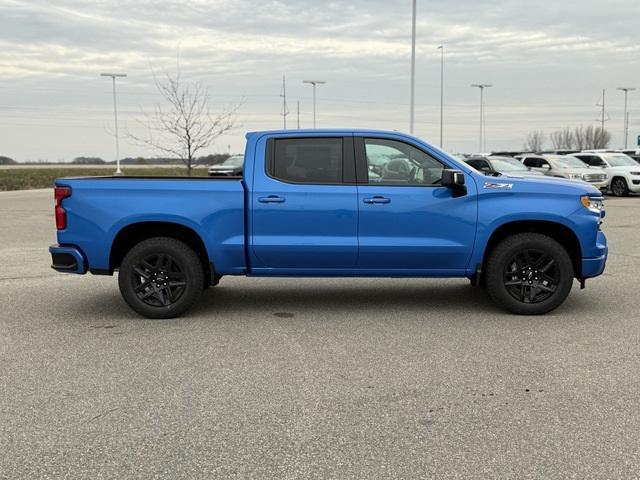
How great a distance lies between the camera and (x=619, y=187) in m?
25.5

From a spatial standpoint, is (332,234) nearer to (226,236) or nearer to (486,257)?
(226,236)

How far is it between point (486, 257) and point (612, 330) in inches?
52.5

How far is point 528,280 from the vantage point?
630cm

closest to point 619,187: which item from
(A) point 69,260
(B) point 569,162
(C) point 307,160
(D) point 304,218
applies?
(B) point 569,162

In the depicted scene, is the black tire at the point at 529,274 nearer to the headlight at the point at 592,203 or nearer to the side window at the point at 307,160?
the headlight at the point at 592,203

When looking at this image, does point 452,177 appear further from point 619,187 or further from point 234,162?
point 234,162

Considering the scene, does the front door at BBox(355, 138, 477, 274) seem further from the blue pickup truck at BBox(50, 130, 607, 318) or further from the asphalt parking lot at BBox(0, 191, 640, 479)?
the asphalt parking lot at BBox(0, 191, 640, 479)

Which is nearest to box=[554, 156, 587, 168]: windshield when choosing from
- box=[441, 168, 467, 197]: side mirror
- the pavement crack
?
box=[441, 168, 467, 197]: side mirror

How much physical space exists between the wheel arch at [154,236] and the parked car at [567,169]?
63.5 feet

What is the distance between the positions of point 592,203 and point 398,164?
1.97m

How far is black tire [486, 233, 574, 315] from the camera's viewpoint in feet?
20.3

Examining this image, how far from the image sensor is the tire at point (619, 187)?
25156 millimetres

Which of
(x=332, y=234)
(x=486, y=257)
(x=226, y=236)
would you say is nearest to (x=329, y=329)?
(x=332, y=234)

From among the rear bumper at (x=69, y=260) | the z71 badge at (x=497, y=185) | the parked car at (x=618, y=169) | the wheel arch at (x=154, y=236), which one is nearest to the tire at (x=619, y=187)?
the parked car at (x=618, y=169)
